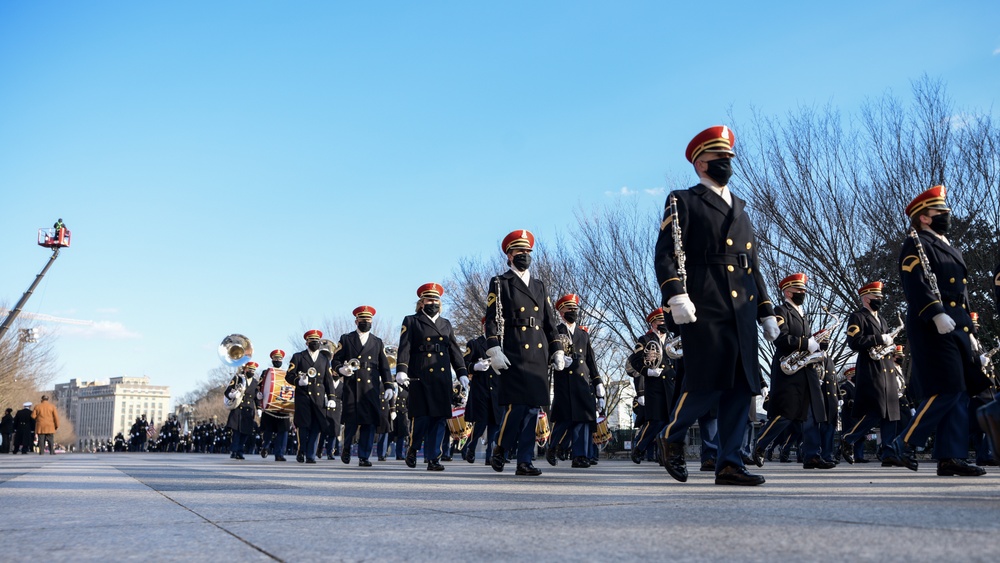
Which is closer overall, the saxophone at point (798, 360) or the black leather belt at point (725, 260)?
the black leather belt at point (725, 260)

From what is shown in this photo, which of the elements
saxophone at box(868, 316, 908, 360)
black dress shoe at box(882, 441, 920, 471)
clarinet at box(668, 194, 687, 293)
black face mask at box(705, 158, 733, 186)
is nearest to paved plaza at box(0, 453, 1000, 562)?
clarinet at box(668, 194, 687, 293)

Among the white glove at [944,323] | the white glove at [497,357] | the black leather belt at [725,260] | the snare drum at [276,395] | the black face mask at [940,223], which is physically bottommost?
the snare drum at [276,395]

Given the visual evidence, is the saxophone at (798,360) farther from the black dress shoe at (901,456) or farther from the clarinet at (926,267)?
the clarinet at (926,267)

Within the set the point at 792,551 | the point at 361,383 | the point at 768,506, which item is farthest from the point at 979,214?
the point at 792,551

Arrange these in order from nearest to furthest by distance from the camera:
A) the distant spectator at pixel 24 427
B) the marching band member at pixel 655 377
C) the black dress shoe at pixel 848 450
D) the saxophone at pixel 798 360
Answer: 1. the saxophone at pixel 798 360
2. the marching band member at pixel 655 377
3. the black dress shoe at pixel 848 450
4. the distant spectator at pixel 24 427

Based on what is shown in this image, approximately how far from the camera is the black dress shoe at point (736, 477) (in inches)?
252

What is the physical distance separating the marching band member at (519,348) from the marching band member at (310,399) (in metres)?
7.67

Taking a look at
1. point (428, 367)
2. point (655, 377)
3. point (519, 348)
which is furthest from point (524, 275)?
point (655, 377)

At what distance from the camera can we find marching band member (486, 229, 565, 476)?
30.5ft

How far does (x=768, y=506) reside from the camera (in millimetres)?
4344

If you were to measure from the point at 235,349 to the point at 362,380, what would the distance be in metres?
17.4

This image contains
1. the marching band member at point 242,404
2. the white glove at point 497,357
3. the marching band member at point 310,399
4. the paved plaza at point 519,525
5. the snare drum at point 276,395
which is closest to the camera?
the paved plaza at point 519,525

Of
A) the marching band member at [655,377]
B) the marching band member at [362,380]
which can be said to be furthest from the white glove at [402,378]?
the marching band member at [655,377]

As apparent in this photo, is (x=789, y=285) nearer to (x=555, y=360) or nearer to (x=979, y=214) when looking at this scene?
(x=555, y=360)
